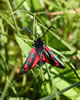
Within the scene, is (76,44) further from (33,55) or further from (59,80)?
(33,55)

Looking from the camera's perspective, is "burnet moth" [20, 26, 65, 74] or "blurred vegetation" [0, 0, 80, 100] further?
"blurred vegetation" [0, 0, 80, 100]

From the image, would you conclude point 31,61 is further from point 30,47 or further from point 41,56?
point 30,47

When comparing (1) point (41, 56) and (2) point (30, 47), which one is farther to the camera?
(2) point (30, 47)

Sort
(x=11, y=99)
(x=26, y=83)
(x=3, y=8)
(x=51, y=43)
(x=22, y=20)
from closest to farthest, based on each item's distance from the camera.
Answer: (x=51, y=43)
(x=11, y=99)
(x=26, y=83)
(x=22, y=20)
(x=3, y=8)

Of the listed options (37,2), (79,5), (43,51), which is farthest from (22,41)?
(79,5)

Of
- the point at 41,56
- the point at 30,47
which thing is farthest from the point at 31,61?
the point at 30,47
